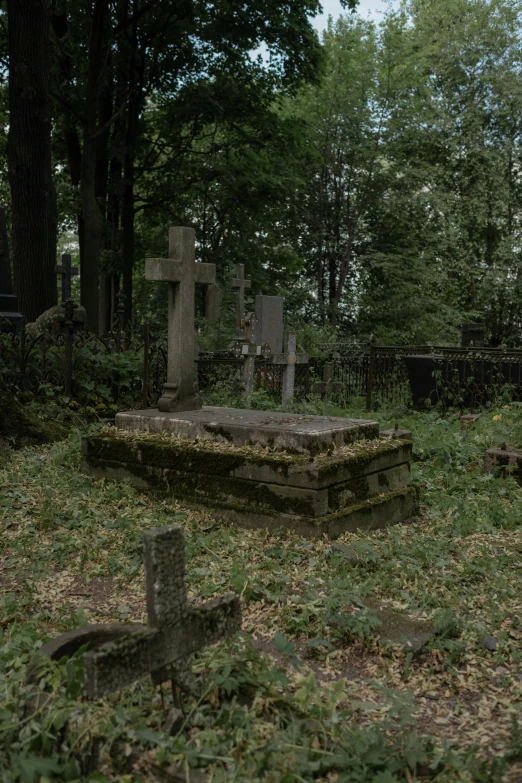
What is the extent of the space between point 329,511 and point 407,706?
2464 millimetres

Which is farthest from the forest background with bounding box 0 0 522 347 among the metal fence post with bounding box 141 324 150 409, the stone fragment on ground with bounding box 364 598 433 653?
the stone fragment on ground with bounding box 364 598 433 653

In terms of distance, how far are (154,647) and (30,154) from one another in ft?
37.2

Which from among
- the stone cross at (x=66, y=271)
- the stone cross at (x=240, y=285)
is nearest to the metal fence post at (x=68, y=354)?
the stone cross at (x=240, y=285)

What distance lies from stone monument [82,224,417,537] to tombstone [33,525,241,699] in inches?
95.0

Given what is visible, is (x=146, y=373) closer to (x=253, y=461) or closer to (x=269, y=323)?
(x=253, y=461)

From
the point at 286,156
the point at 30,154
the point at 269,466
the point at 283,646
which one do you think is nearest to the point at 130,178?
the point at 286,156

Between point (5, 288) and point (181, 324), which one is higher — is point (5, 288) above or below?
above

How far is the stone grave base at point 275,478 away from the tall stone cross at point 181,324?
21.1 inches

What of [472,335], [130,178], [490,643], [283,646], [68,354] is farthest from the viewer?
[472,335]

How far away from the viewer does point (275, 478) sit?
540 cm

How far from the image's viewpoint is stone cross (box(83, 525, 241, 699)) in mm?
2459

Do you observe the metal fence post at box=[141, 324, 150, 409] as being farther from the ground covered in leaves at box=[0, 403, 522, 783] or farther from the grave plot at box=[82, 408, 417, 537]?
the grave plot at box=[82, 408, 417, 537]

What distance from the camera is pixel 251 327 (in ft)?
43.5

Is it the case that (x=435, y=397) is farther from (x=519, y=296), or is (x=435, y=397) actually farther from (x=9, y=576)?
Answer: (x=519, y=296)
